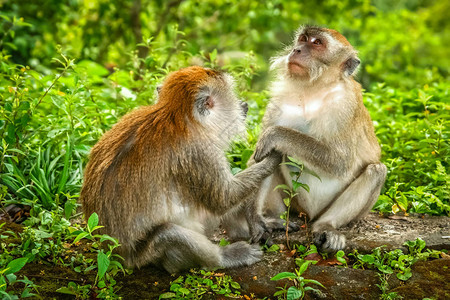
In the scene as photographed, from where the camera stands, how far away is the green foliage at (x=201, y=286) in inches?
149

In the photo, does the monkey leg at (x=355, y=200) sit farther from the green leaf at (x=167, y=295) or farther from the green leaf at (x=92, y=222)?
the green leaf at (x=92, y=222)

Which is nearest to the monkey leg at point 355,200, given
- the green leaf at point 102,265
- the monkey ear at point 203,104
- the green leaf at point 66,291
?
the monkey ear at point 203,104

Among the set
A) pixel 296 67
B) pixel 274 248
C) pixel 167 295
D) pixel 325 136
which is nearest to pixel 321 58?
pixel 296 67

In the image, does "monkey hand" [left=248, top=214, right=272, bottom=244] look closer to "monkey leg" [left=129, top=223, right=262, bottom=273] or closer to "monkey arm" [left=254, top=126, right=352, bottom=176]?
"monkey leg" [left=129, top=223, right=262, bottom=273]

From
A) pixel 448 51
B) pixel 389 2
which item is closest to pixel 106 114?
pixel 389 2

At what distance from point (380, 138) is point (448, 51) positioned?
400 inches

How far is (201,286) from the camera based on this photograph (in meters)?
3.89

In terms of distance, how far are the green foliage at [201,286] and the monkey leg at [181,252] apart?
0.33 ft

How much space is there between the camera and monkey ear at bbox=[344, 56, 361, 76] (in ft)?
15.5

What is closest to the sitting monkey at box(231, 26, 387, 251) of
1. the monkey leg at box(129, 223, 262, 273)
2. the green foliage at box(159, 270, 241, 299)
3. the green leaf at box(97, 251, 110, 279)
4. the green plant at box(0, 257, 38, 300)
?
the monkey leg at box(129, 223, 262, 273)

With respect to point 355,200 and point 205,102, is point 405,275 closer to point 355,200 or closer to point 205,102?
point 355,200

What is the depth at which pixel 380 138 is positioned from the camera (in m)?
6.66

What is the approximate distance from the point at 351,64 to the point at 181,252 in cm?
217

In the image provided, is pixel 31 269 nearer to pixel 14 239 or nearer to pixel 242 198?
pixel 14 239
